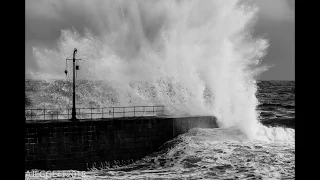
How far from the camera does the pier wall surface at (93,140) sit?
1912 cm

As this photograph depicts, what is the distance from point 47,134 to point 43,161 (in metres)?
1.32

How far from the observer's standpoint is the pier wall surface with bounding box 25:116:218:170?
1912cm

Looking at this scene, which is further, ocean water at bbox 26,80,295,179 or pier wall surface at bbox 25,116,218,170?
pier wall surface at bbox 25,116,218,170

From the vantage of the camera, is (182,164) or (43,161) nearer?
(43,161)

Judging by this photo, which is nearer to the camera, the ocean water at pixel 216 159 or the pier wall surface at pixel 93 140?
the ocean water at pixel 216 159

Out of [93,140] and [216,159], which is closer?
[216,159]

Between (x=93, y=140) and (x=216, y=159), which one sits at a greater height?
(x=93, y=140)

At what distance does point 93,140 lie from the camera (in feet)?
68.2

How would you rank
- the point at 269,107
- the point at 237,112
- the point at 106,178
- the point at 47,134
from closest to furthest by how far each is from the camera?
1. the point at 106,178
2. the point at 47,134
3. the point at 237,112
4. the point at 269,107

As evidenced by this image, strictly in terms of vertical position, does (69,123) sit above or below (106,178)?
above

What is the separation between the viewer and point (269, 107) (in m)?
55.4
